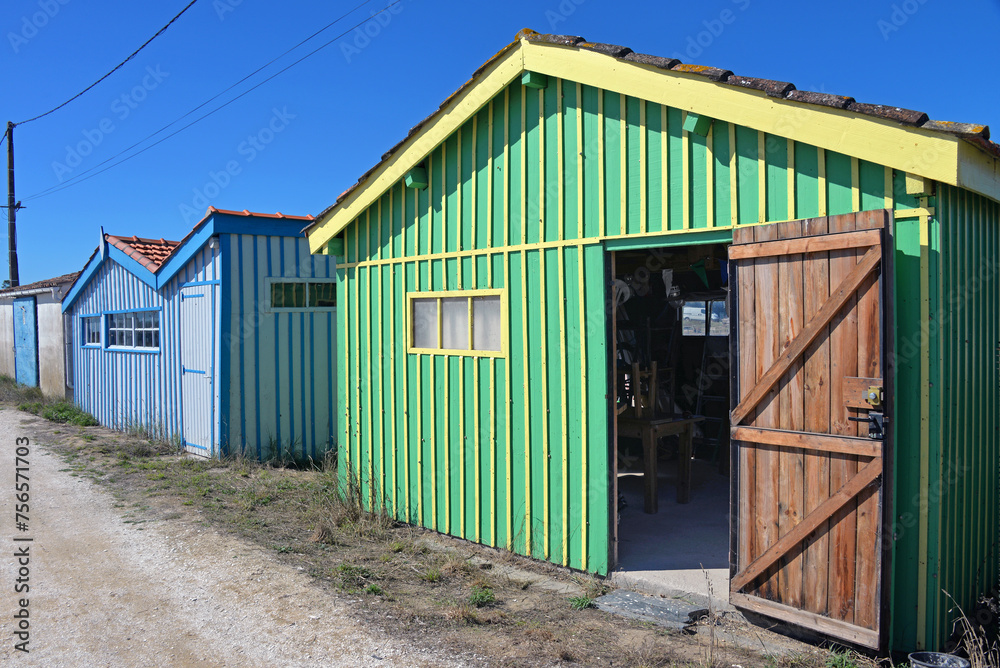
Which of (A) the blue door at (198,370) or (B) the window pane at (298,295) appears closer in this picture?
(A) the blue door at (198,370)

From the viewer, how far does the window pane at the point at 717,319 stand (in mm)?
9711

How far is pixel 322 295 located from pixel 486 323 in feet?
18.7

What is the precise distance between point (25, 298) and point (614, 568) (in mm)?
20257

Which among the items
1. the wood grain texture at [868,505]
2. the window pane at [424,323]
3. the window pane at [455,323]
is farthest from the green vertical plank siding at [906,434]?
the window pane at [424,323]

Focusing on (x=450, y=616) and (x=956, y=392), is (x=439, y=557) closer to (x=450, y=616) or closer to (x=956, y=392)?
(x=450, y=616)

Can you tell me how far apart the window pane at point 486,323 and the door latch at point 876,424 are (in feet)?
10.2

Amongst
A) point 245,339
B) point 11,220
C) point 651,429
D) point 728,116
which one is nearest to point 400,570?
point 651,429

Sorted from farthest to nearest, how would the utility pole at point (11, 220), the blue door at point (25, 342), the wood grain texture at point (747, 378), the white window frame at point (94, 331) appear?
the utility pole at point (11, 220) < the blue door at point (25, 342) < the white window frame at point (94, 331) < the wood grain texture at point (747, 378)

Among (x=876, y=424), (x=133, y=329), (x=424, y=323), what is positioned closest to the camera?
(x=876, y=424)

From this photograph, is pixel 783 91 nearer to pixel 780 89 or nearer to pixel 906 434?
pixel 780 89

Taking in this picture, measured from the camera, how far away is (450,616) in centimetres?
482

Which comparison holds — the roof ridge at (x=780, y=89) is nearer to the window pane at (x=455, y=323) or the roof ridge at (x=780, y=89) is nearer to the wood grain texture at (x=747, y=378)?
the wood grain texture at (x=747, y=378)

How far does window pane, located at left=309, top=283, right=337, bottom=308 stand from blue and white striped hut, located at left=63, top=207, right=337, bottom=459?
2 cm

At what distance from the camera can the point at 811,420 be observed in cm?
416
